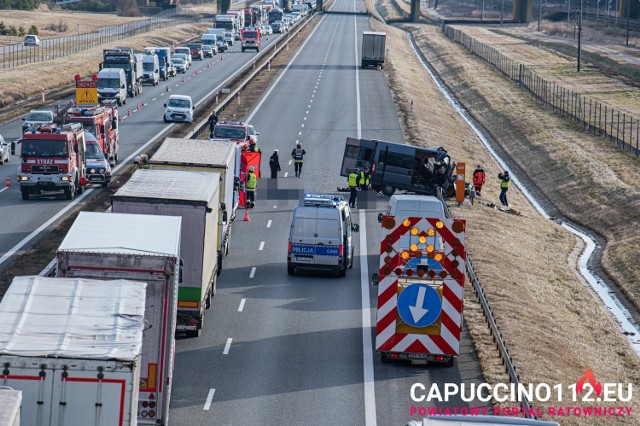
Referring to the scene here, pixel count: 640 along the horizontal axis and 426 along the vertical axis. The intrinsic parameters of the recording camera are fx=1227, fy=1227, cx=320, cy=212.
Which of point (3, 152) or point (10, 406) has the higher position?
point (10, 406)

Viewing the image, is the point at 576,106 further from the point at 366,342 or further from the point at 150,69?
the point at 366,342

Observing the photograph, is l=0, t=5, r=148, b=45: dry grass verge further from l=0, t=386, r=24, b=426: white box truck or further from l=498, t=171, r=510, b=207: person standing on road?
l=0, t=386, r=24, b=426: white box truck

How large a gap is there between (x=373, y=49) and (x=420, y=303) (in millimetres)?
82610

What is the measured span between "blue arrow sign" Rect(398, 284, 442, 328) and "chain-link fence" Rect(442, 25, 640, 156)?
4085cm

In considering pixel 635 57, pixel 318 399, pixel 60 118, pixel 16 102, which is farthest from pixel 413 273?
pixel 635 57

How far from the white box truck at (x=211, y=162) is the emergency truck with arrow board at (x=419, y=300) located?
7.50m

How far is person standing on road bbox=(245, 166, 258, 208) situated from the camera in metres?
45.9

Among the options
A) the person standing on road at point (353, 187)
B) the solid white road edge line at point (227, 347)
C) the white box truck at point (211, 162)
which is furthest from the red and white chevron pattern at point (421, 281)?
the person standing on road at point (353, 187)

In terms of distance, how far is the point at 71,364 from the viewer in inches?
615

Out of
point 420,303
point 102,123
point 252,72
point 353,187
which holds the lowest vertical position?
point 353,187

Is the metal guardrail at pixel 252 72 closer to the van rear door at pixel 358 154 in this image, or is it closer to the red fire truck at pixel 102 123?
the red fire truck at pixel 102 123

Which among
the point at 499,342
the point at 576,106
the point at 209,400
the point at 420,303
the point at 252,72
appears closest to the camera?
the point at 209,400

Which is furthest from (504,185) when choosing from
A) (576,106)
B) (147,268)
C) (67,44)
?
(67,44)

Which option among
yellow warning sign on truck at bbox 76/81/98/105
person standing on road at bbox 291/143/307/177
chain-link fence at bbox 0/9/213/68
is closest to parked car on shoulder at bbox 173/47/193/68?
chain-link fence at bbox 0/9/213/68
